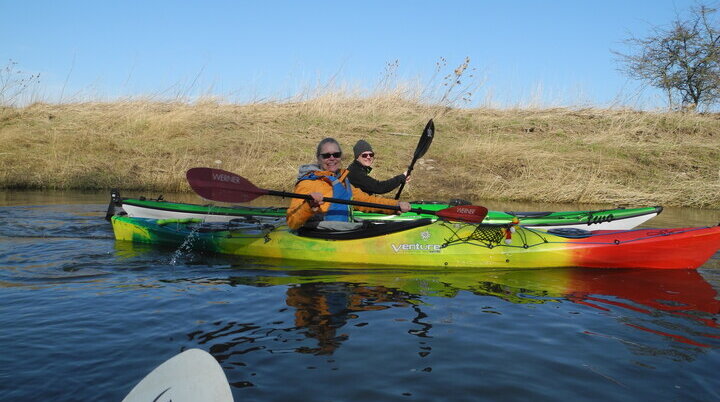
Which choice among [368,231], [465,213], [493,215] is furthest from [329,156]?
[493,215]

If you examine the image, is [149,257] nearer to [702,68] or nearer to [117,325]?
[117,325]

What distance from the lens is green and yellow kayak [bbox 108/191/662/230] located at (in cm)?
771

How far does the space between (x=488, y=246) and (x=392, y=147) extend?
8.48m

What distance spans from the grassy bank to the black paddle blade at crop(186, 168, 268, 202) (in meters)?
6.12

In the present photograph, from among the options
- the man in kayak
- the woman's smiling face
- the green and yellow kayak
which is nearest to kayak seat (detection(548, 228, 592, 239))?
the green and yellow kayak

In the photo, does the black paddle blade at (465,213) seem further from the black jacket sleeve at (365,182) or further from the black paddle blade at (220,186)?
the black paddle blade at (220,186)

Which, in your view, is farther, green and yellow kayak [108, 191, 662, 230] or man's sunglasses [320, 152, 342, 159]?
green and yellow kayak [108, 191, 662, 230]

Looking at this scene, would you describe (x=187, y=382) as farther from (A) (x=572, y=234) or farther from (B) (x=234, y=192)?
(A) (x=572, y=234)

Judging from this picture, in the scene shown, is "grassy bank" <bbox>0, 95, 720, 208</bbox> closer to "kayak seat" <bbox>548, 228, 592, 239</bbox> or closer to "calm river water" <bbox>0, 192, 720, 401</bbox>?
"kayak seat" <bbox>548, 228, 592, 239</bbox>

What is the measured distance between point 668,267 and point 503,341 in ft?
9.88

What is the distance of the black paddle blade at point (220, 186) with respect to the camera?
5.98 metres

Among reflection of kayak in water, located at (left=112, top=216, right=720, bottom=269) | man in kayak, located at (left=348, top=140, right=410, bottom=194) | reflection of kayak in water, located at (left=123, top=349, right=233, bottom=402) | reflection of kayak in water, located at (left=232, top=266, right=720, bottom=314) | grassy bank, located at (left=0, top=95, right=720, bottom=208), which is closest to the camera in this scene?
reflection of kayak in water, located at (left=123, top=349, right=233, bottom=402)

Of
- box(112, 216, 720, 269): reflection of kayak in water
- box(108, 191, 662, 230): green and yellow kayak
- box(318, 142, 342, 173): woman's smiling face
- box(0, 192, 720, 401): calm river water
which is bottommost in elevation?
box(0, 192, 720, 401): calm river water

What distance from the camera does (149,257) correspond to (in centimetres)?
649
